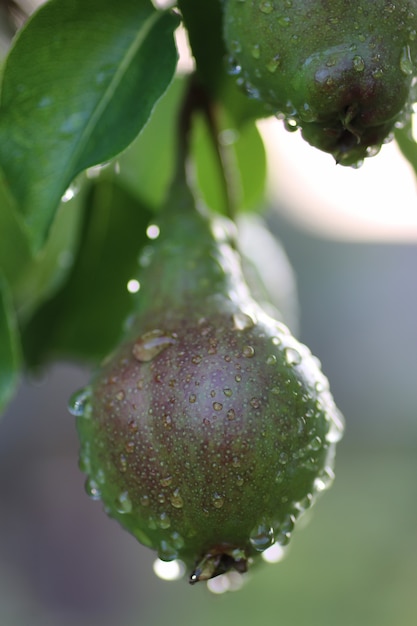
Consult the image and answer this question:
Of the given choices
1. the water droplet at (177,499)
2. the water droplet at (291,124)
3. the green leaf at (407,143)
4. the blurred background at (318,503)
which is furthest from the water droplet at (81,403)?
the blurred background at (318,503)

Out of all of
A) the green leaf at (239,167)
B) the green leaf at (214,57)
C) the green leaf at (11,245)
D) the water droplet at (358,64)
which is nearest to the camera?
the water droplet at (358,64)

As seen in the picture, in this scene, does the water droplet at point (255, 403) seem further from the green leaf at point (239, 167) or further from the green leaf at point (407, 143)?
the green leaf at point (239, 167)

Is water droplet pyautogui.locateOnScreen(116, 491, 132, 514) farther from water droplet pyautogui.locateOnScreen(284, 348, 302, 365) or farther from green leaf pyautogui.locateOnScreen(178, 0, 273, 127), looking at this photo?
green leaf pyautogui.locateOnScreen(178, 0, 273, 127)

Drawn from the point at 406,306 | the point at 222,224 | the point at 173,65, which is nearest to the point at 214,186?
the point at 222,224

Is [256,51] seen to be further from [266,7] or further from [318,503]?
[318,503]

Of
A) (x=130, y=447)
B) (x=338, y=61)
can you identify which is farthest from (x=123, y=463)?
(x=338, y=61)

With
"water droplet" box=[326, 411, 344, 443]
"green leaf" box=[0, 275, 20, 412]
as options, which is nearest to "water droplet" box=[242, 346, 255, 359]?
"water droplet" box=[326, 411, 344, 443]
